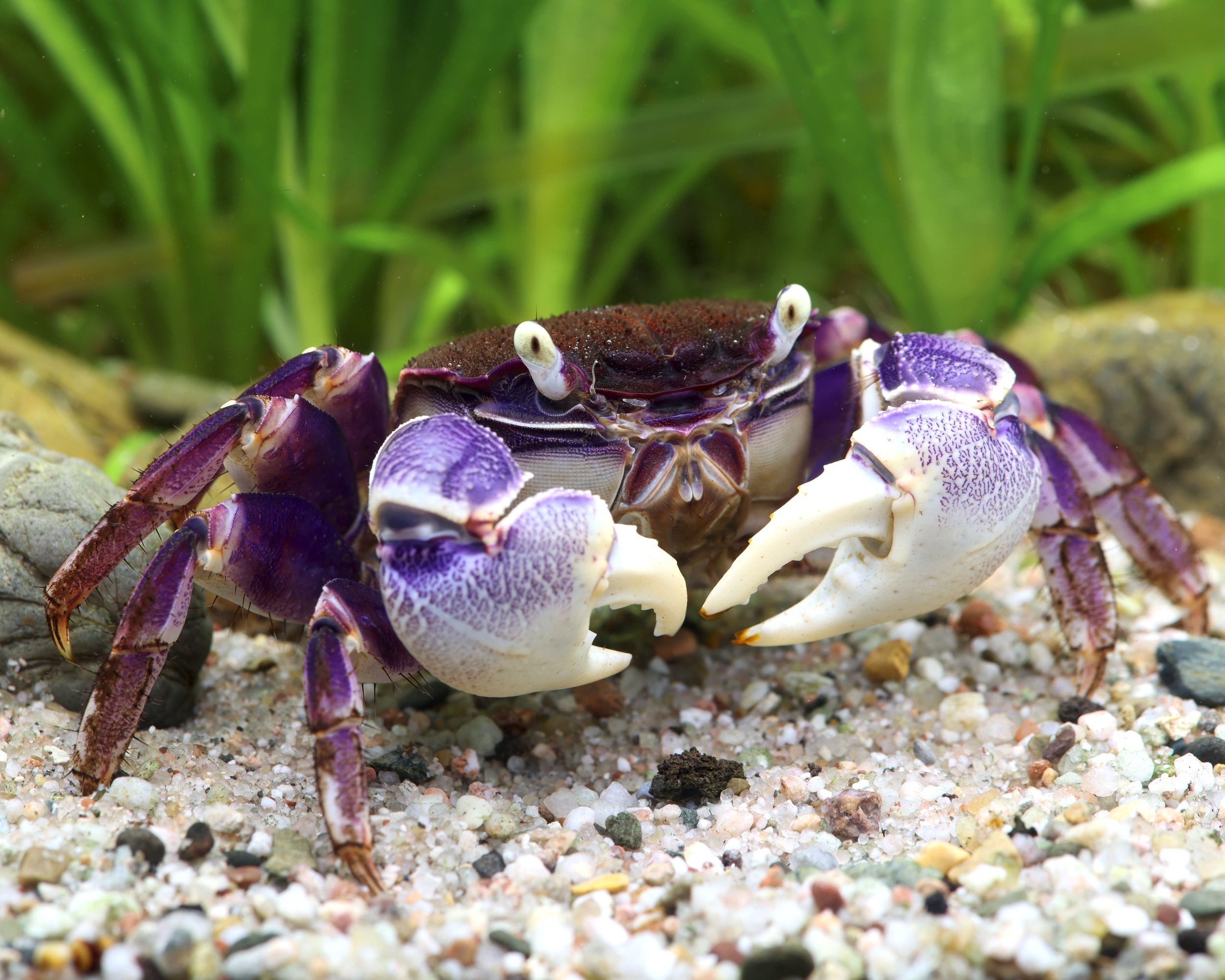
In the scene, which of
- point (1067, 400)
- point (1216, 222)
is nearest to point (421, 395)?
point (1067, 400)

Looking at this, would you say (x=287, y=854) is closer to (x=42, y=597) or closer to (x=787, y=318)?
(x=42, y=597)

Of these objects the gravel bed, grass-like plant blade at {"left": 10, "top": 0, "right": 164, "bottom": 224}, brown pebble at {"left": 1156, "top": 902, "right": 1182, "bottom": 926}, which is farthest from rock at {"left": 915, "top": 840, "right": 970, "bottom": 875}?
grass-like plant blade at {"left": 10, "top": 0, "right": 164, "bottom": 224}

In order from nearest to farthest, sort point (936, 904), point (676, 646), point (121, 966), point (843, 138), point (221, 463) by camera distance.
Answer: point (121, 966)
point (936, 904)
point (221, 463)
point (676, 646)
point (843, 138)

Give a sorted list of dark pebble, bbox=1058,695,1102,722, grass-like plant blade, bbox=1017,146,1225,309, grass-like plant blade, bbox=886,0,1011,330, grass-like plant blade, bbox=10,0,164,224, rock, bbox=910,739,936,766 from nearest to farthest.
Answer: rock, bbox=910,739,936,766 → dark pebble, bbox=1058,695,1102,722 → grass-like plant blade, bbox=886,0,1011,330 → grass-like plant blade, bbox=1017,146,1225,309 → grass-like plant blade, bbox=10,0,164,224

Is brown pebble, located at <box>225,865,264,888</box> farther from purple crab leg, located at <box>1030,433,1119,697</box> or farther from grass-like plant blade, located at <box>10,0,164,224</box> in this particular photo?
grass-like plant blade, located at <box>10,0,164,224</box>

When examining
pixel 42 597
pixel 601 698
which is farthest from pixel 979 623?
pixel 42 597

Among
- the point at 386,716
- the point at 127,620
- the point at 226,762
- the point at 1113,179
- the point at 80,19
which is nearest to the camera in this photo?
the point at 127,620

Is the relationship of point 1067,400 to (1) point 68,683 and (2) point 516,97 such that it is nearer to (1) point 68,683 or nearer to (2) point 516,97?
(2) point 516,97
